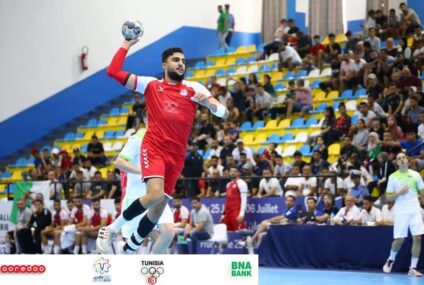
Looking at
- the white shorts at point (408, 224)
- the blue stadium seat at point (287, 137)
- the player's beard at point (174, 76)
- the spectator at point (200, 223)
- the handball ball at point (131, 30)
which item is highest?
the handball ball at point (131, 30)

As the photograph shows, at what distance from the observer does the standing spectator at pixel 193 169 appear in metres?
23.9

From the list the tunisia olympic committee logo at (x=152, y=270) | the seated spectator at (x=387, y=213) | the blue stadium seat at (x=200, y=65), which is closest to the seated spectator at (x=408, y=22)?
the seated spectator at (x=387, y=213)

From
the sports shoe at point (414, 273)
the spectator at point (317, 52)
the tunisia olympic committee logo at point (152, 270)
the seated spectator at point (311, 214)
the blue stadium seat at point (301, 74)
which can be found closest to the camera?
the tunisia olympic committee logo at point (152, 270)

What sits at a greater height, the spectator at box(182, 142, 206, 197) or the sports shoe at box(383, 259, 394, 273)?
the spectator at box(182, 142, 206, 197)

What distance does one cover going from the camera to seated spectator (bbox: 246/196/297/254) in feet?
67.7

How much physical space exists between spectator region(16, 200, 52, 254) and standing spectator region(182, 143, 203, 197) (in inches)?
165

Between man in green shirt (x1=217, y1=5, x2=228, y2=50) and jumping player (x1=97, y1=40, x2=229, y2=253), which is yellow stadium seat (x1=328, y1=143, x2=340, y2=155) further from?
man in green shirt (x1=217, y1=5, x2=228, y2=50)

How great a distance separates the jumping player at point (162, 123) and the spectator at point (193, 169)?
12.5 metres

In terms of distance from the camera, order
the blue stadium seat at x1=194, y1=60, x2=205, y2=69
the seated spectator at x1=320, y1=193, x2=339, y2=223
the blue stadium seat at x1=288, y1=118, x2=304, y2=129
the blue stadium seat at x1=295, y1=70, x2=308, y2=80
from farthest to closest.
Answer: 1. the blue stadium seat at x1=194, y1=60, x2=205, y2=69
2. the blue stadium seat at x1=295, y1=70, x2=308, y2=80
3. the blue stadium seat at x1=288, y1=118, x2=304, y2=129
4. the seated spectator at x1=320, y1=193, x2=339, y2=223

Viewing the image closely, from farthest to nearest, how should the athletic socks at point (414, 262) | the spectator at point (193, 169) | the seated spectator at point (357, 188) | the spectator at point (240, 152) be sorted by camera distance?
the spectator at point (193, 169), the spectator at point (240, 152), the seated spectator at point (357, 188), the athletic socks at point (414, 262)

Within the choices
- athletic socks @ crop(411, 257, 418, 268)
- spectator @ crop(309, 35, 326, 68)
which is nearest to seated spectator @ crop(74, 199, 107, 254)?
athletic socks @ crop(411, 257, 418, 268)

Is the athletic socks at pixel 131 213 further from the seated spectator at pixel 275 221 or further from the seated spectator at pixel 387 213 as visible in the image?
the seated spectator at pixel 275 221

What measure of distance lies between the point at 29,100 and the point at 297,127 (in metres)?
11.9

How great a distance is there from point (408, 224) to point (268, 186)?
199 inches
